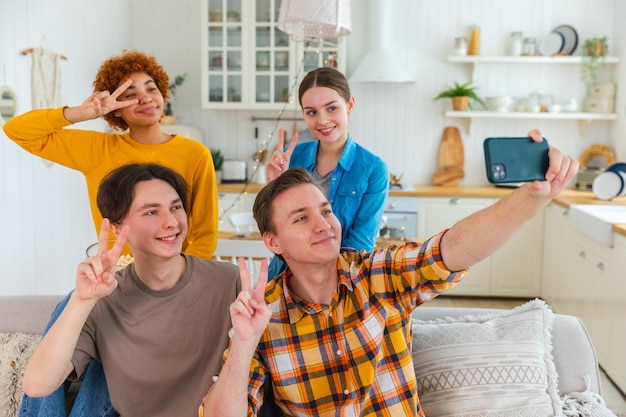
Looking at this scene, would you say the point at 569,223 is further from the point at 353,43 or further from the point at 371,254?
the point at 371,254

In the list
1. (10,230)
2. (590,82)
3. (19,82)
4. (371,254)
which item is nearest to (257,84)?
(19,82)

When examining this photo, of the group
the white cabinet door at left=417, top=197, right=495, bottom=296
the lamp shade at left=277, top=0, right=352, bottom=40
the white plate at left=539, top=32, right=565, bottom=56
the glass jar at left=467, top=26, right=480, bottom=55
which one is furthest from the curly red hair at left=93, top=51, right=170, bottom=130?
the white plate at left=539, top=32, right=565, bottom=56

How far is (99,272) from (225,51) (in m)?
4.04

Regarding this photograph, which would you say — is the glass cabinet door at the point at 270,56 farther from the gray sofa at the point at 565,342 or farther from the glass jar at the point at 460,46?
the gray sofa at the point at 565,342

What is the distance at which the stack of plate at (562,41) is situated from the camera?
16.9 ft

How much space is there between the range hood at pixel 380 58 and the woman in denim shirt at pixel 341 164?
3.03m

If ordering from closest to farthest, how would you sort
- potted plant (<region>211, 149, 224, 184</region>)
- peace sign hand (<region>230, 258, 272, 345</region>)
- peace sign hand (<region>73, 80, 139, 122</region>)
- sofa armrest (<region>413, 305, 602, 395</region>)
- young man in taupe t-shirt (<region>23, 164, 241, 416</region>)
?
1. peace sign hand (<region>230, 258, 272, 345</region>)
2. young man in taupe t-shirt (<region>23, 164, 241, 416</region>)
3. sofa armrest (<region>413, 305, 602, 395</region>)
4. peace sign hand (<region>73, 80, 139, 122</region>)
5. potted plant (<region>211, 149, 224, 184</region>)

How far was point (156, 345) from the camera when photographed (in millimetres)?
1673

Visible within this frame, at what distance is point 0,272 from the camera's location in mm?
3441

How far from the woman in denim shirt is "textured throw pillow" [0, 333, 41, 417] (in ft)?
2.75

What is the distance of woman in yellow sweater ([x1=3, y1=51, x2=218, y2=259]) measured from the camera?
209 cm

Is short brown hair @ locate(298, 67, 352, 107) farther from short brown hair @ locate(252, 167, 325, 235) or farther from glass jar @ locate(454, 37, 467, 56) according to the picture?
glass jar @ locate(454, 37, 467, 56)

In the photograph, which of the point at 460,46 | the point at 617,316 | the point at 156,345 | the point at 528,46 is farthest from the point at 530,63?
the point at 156,345

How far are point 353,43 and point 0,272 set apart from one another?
336cm
